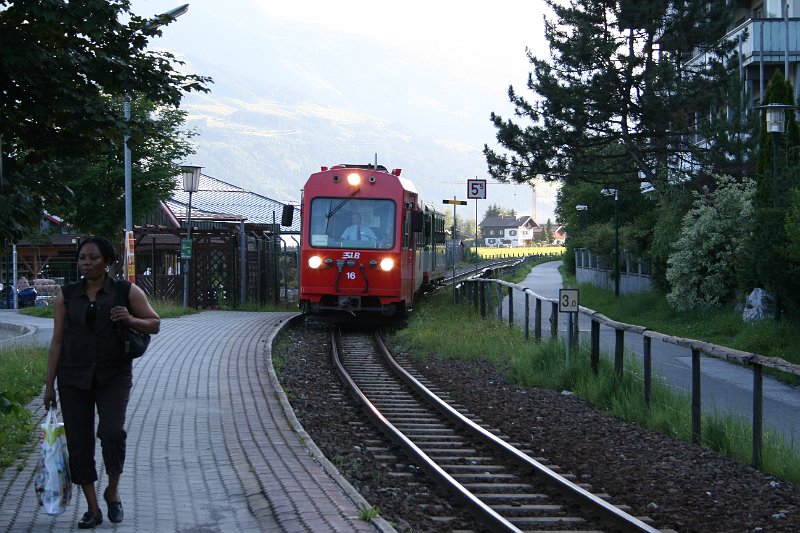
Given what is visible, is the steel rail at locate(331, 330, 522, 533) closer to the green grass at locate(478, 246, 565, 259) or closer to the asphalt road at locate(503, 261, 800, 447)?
the asphalt road at locate(503, 261, 800, 447)

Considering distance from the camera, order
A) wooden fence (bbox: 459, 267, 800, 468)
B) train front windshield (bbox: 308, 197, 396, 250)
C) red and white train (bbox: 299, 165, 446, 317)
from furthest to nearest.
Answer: train front windshield (bbox: 308, 197, 396, 250) < red and white train (bbox: 299, 165, 446, 317) < wooden fence (bbox: 459, 267, 800, 468)

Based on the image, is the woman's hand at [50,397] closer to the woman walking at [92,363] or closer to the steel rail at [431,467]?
the woman walking at [92,363]

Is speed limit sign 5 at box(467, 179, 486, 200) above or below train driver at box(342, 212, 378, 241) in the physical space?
above

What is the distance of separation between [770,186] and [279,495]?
1738 cm

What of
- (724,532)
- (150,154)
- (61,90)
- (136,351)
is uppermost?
(150,154)

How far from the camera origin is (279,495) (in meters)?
7.14

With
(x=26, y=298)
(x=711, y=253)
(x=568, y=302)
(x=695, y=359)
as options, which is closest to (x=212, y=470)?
(x=695, y=359)

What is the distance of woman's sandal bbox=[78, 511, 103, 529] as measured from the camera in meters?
6.34

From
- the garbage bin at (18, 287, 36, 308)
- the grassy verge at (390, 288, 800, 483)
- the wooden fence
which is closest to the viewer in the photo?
the wooden fence

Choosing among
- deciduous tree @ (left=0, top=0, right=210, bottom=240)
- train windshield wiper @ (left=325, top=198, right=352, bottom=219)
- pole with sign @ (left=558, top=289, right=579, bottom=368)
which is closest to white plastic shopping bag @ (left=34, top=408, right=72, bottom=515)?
deciduous tree @ (left=0, top=0, right=210, bottom=240)

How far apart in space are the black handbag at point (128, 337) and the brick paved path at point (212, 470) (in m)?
1.10

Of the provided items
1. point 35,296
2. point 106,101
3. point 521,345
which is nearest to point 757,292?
point 521,345

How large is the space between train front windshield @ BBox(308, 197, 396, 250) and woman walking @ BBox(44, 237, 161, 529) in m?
15.0

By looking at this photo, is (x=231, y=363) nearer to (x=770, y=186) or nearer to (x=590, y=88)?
(x=770, y=186)
